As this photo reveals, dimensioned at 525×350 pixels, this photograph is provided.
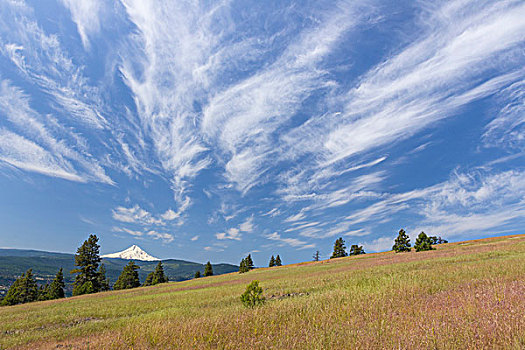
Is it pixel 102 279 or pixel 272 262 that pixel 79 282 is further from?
pixel 272 262

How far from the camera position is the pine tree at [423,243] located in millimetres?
51766

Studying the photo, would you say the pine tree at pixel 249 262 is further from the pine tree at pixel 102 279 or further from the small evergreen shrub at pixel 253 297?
the small evergreen shrub at pixel 253 297

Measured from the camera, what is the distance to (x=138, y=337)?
593cm

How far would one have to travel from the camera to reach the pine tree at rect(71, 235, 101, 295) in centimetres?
4772

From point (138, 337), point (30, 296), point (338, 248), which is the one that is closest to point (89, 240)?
point (30, 296)

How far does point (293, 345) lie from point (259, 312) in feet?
10.2

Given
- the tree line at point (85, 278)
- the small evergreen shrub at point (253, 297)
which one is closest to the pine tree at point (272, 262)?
the tree line at point (85, 278)

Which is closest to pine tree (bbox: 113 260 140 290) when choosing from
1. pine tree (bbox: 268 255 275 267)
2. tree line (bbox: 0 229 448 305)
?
tree line (bbox: 0 229 448 305)

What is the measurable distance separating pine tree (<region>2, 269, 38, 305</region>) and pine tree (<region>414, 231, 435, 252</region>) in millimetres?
81204

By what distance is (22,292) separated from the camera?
54062 millimetres

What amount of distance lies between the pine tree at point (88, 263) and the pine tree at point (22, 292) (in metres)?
14.3

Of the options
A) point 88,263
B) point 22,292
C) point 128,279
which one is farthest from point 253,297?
point 22,292

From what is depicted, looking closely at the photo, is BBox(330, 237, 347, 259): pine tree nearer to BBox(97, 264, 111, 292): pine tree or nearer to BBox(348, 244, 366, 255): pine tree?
BBox(348, 244, 366, 255): pine tree

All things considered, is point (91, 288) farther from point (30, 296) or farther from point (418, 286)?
point (418, 286)
